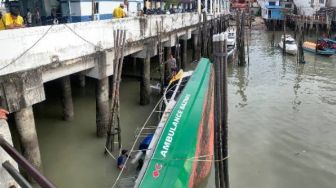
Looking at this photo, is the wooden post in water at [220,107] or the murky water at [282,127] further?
the murky water at [282,127]

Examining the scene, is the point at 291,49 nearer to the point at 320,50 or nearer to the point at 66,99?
the point at 320,50

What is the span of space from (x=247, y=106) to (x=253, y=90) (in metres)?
3.52

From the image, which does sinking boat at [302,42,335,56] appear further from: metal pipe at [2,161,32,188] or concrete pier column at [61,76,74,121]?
metal pipe at [2,161,32,188]

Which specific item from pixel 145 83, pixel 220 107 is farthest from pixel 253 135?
pixel 220 107

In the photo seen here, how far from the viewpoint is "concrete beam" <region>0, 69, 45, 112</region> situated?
27.4 feet

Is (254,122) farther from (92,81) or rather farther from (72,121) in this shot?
(92,81)

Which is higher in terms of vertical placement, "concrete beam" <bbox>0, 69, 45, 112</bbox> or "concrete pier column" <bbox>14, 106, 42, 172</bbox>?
"concrete beam" <bbox>0, 69, 45, 112</bbox>

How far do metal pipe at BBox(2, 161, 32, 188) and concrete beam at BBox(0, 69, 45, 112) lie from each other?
4.77 m

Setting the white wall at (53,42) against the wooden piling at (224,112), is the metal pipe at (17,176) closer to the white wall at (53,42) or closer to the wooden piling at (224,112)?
the wooden piling at (224,112)

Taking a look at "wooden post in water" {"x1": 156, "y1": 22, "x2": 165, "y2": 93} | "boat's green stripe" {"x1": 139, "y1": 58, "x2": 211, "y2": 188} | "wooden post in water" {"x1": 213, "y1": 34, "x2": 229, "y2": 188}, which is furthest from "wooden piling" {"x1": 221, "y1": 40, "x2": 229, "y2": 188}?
"wooden post in water" {"x1": 156, "y1": 22, "x2": 165, "y2": 93}

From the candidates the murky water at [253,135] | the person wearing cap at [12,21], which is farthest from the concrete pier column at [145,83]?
the person wearing cap at [12,21]

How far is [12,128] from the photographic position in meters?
13.4

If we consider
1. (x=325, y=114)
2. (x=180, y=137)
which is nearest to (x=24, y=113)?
(x=180, y=137)

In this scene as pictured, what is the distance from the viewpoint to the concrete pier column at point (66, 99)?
44.2ft
